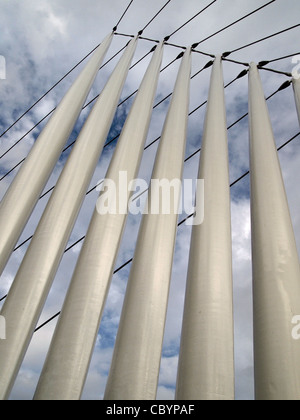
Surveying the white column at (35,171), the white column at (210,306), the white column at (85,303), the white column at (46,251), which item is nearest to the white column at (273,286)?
the white column at (210,306)

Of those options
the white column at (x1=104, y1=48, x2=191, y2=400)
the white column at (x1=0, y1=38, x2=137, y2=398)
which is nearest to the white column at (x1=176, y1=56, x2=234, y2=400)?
the white column at (x1=104, y1=48, x2=191, y2=400)

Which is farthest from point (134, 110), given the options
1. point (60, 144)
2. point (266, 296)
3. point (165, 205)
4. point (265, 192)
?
point (266, 296)

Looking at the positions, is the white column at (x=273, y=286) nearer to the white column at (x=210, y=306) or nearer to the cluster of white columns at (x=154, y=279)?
the cluster of white columns at (x=154, y=279)

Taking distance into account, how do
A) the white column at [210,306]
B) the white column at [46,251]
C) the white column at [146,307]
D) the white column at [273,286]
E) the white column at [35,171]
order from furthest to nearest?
the white column at [35,171] < the white column at [46,251] < the white column at [146,307] < the white column at [210,306] < the white column at [273,286]

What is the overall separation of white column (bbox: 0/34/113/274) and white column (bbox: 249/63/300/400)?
3256mm

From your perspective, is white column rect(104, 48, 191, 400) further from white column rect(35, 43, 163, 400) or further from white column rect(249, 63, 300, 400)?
white column rect(249, 63, 300, 400)

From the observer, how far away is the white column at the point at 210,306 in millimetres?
2879

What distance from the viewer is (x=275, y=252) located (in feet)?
11.7

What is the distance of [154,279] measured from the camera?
3746mm

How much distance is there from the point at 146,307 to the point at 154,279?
1.19 ft

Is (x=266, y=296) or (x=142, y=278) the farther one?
(x=142, y=278)

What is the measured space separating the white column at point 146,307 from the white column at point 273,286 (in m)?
0.95

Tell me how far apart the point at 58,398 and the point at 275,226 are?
2833 millimetres
